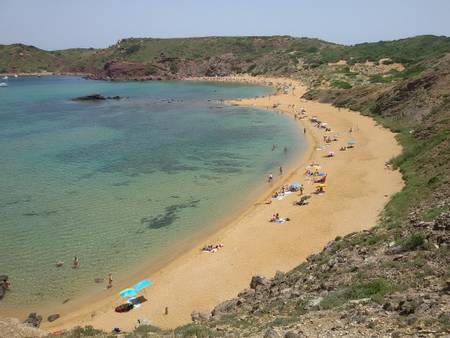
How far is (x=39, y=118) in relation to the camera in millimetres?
78500

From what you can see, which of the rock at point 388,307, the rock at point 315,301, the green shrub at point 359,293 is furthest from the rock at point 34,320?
the rock at point 388,307

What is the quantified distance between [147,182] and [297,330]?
29.0 metres

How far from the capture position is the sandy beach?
2031cm

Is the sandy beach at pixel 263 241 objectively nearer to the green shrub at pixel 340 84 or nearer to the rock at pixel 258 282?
the rock at pixel 258 282

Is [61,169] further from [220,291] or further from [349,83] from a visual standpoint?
[349,83]

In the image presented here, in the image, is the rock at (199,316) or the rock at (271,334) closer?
the rock at (271,334)

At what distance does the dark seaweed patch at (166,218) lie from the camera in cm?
2967

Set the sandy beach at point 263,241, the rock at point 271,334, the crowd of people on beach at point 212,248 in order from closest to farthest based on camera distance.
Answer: the rock at point 271,334 < the sandy beach at point 263,241 < the crowd of people on beach at point 212,248

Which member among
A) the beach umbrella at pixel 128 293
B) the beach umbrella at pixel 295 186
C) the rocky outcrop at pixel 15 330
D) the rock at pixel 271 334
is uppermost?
the rock at pixel 271 334

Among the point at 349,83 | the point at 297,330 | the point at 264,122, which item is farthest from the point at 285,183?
the point at 349,83

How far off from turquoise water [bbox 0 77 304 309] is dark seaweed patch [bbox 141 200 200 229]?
0.07m

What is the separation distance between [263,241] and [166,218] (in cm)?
798

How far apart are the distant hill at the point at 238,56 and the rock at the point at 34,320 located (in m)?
110

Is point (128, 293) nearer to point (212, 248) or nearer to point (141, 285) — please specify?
point (141, 285)
